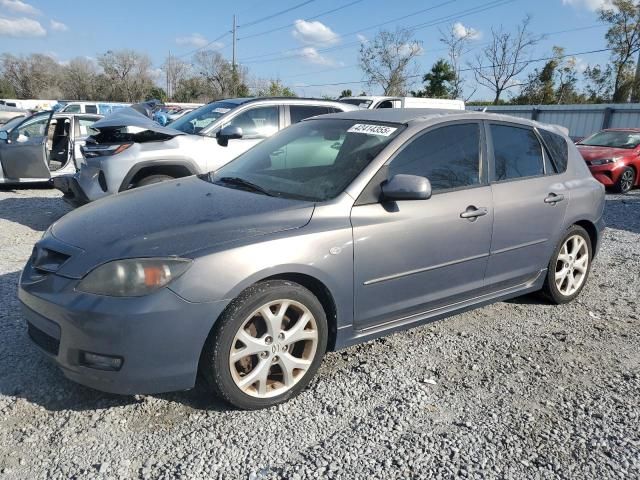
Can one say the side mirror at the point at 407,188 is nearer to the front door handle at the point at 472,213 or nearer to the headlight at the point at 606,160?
the front door handle at the point at 472,213

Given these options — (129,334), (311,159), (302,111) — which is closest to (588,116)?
(302,111)

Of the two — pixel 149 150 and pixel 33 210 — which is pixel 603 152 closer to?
pixel 149 150

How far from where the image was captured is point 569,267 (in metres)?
4.46

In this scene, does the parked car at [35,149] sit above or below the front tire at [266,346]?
above

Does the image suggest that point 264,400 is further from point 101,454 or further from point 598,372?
point 598,372

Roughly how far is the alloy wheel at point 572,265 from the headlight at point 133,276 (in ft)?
10.8

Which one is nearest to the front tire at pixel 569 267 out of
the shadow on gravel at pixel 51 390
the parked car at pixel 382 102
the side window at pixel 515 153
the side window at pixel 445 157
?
the side window at pixel 515 153

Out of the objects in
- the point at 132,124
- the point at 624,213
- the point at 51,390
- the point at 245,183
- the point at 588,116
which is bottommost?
the point at 624,213

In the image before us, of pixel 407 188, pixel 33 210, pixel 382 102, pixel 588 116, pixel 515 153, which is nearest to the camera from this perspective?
pixel 407 188

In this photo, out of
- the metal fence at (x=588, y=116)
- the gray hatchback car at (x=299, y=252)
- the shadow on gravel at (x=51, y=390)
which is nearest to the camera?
the gray hatchback car at (x=299, y=252)

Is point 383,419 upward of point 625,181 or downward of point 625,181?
downward

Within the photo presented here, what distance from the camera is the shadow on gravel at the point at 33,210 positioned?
7.21 meters

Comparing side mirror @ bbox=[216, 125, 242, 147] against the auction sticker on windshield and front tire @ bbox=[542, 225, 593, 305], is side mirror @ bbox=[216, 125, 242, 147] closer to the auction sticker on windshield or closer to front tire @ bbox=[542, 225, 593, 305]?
the auction sticker on windshield

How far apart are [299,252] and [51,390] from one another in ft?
5.32
